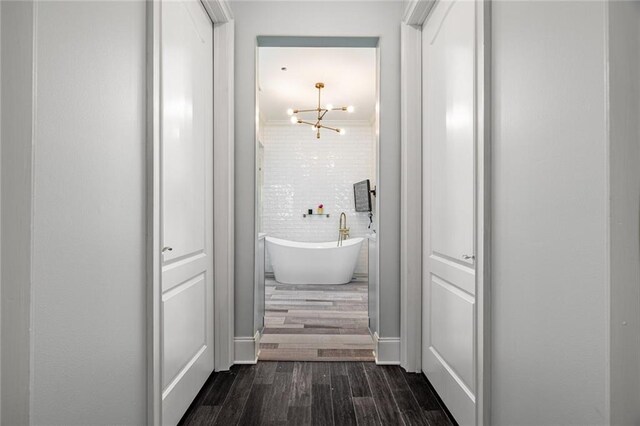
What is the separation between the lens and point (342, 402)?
226cm

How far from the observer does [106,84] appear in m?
1.35

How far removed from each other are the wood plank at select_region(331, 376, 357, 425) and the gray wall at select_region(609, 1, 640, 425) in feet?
4.33

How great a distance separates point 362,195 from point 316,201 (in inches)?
32.9

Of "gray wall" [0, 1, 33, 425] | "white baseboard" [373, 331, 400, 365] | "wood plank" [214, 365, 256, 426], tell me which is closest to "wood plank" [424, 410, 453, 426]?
"white baseboard" [373, 331, 400, 365]

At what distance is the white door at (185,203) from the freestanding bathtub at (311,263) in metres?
3.63

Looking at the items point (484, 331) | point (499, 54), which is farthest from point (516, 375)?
point (499, 54)

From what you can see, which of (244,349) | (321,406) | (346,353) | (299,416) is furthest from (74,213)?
(346,353)

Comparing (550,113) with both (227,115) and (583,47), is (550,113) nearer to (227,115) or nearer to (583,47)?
(583,47)

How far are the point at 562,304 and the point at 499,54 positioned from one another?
0.93 metres

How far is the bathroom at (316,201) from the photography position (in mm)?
3459

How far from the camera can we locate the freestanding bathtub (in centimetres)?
621

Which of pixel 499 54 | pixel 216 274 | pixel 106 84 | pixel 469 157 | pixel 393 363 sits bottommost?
pixel 393 363

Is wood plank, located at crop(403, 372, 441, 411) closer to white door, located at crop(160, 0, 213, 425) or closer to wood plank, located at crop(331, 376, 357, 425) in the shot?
wood plank, located at crop(331, 376, 357, 425)

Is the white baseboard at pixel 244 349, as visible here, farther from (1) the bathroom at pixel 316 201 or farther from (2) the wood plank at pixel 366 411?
(2) the wood plank at pixel 366 411
